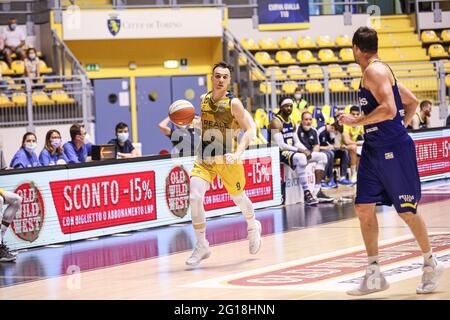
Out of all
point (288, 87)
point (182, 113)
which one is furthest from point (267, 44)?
point (182, 113)

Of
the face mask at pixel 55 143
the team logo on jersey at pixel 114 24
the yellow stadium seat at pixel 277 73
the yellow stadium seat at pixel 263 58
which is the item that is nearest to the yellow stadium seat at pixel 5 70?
the team logo on jersey at pixel 114 24

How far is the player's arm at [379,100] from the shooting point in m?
7.98

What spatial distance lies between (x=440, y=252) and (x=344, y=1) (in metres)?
21.0

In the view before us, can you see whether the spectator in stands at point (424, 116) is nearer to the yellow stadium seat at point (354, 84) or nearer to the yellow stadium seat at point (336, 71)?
the yellow stadium seat at point (354, 84)

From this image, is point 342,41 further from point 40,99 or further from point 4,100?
point 4,100

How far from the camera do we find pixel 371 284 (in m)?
8.13

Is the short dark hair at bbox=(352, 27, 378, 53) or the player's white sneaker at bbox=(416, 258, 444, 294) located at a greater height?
the short dark hair at bbox=(352, 27, 378, 53)

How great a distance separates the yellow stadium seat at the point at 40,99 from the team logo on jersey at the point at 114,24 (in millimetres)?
3435

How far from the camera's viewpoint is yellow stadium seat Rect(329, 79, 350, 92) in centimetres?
2566

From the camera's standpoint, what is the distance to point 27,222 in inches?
484

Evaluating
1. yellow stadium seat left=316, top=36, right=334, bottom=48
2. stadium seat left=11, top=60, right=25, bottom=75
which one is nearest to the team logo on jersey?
stadium seat left=11, top=60, right=25, bottom=75

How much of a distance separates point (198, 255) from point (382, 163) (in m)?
2.98

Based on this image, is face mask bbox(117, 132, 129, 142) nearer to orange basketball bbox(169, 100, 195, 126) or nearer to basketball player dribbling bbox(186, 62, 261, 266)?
orange basketball bbox(169, 100, 195, 126)

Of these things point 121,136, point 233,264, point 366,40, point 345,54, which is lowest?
point 233,264
